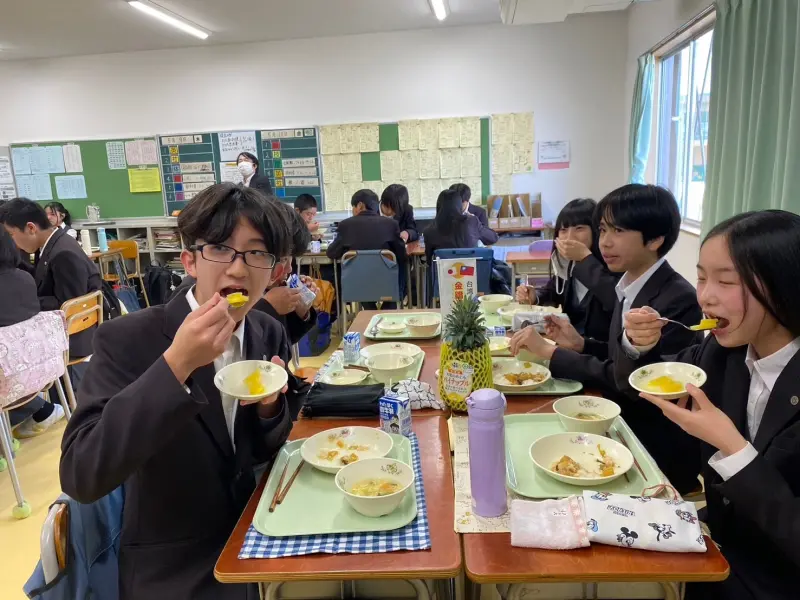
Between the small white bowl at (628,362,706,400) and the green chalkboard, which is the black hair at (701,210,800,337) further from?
the green chalkboard

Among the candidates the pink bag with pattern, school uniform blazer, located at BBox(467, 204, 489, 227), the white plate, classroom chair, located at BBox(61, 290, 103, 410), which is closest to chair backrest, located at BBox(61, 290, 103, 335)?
classroom chair, located at BBox(61, 290, 103, 410)

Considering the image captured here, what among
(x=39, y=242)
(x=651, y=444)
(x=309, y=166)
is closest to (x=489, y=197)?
(x=309, y=166)

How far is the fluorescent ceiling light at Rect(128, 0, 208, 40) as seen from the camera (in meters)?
4.77

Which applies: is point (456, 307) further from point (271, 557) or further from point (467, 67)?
point (467, 67)

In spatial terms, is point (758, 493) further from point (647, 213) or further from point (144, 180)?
point (144, 180)

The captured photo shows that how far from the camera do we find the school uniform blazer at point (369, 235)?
189 inches

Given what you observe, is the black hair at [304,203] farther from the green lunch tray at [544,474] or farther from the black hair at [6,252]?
the green lunch tray at [544,474]

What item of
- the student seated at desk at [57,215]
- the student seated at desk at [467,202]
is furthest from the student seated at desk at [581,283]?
the student seated at desk at [57,215]

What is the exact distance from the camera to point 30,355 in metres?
2.71

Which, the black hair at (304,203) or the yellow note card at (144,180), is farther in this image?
the yellow note card at (144,180)

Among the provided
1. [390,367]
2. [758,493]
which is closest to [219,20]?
[390,367]

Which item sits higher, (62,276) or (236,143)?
(236,143)

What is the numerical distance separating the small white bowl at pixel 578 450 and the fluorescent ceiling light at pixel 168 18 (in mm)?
4983

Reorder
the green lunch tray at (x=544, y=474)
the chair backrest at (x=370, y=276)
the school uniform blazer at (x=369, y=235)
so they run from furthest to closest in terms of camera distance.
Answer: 1. the school uniform blazer at (x=369, y=235)
2. the chair backrest at (x=370, y=276)
3. the green lunch tray at (x=544, y=474)
